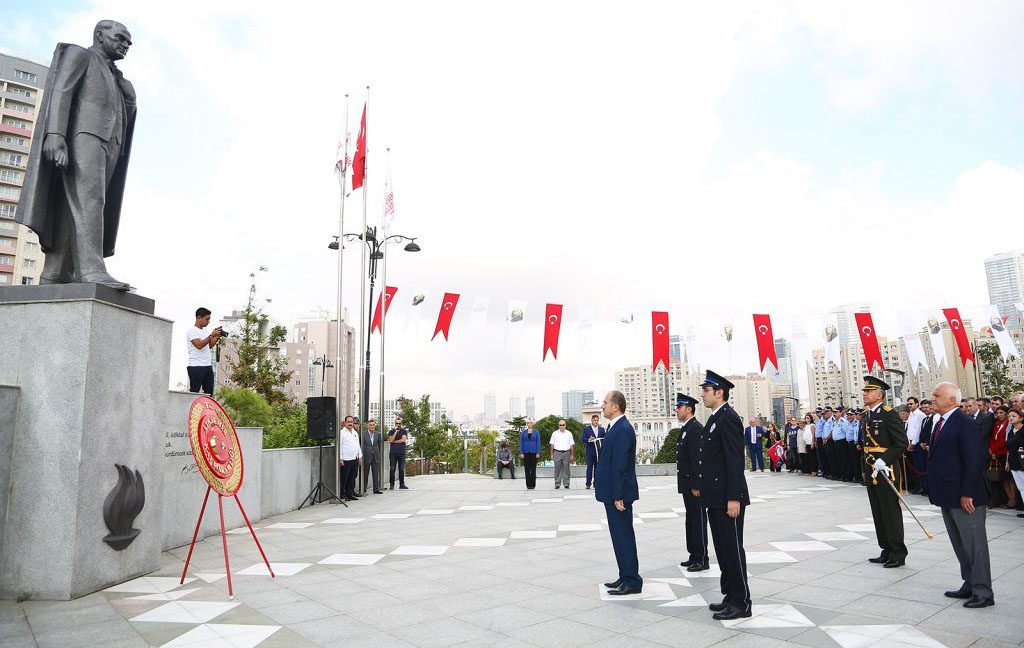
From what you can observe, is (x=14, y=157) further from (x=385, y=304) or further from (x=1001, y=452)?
(x=1001, y=452)

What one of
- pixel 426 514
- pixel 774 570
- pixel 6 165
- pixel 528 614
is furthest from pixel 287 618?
pixel 6 165

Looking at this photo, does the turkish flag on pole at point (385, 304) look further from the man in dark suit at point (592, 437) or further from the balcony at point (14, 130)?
the balcony at point (14, 130)

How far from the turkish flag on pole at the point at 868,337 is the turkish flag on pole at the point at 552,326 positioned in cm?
734

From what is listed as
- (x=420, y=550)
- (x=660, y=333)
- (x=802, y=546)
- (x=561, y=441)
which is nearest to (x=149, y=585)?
(x=420, y=550)

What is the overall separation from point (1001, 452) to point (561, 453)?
8.81 meters

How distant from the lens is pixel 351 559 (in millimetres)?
6547

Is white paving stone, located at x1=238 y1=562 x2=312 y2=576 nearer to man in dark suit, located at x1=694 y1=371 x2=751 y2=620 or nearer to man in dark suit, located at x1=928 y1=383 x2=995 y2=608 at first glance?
man in dark suit, located at x1=694 y1=371 x2=751 y2=620

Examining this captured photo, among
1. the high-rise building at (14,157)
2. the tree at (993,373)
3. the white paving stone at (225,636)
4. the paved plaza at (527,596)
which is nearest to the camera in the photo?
the white paving stone at (225,636)

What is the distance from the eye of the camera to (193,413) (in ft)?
15.6

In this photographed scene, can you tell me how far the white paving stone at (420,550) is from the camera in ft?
22.4

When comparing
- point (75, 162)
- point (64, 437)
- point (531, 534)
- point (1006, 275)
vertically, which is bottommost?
point (531, 534)

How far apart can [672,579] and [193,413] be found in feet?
13.9

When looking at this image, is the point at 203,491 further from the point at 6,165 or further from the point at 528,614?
the point at 6,165

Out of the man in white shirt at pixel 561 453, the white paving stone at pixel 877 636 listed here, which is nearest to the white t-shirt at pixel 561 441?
the man in white shirt at pixel 561 453
